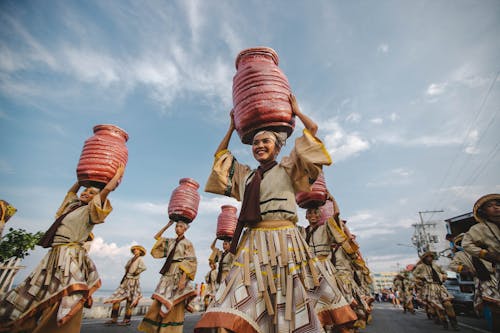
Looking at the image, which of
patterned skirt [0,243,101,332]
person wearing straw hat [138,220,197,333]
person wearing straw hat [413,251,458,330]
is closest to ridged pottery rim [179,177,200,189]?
person wearing straw hat [138,220,197,333]

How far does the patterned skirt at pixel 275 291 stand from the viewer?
68.8 inches

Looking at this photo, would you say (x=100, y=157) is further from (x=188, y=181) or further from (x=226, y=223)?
(x=226, y=223)

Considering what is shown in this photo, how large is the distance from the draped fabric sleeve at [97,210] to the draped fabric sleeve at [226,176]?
183 centimetres

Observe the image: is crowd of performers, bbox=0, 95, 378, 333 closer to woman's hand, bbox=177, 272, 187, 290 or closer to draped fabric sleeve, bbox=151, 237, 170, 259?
woman's hand, bbox=177, 272, 187, 290

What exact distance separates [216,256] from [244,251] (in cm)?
925

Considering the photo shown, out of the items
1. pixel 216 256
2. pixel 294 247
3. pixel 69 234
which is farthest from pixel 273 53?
pixel 216 256

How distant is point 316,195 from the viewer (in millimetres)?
4719

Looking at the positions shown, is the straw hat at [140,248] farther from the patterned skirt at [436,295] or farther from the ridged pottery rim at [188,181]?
the patterned skirt at [436,295]

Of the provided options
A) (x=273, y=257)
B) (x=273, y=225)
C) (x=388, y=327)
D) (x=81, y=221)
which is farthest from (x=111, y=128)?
(x=388, y=327)

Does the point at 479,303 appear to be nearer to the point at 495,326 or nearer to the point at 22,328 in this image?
the point at 495,326

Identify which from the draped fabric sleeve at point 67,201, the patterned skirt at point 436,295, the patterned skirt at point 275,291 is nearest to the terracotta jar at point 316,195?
the patterned skirt at point 275,291

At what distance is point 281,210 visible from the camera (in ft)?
7.37

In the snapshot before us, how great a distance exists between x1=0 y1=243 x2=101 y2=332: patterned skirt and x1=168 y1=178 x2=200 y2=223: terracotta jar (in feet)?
8.51

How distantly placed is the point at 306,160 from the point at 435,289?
9.24 metres
